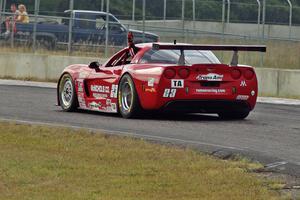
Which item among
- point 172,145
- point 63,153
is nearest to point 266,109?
point 172,145

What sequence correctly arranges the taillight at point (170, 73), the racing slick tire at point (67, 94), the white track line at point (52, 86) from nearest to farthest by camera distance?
the taillight at point (170, 73)
the racing slick tire at point (67, 94)
the white track line at point (52, 86)

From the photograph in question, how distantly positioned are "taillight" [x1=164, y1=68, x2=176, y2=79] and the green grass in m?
2.68

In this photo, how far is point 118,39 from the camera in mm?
28750

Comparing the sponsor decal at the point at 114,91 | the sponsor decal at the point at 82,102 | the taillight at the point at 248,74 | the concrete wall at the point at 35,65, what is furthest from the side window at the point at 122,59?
the concrete wall at the point at 35,65

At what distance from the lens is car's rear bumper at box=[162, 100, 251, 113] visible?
14.3m

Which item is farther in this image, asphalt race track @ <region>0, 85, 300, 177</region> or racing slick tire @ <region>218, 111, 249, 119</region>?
racing slick tire @ <region>218, 111, 249, 119</region>

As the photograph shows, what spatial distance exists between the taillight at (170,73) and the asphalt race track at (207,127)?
2.20 feet

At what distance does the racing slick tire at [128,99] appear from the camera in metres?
14.5

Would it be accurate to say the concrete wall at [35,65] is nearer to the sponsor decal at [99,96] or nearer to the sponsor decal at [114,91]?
the sponsor decal at [99,96]

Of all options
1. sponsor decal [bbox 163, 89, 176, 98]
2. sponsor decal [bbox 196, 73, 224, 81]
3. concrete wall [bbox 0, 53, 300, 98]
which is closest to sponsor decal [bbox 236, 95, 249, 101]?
sponsor decal [bbox 196, 73, 224, 81]

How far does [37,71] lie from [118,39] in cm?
300

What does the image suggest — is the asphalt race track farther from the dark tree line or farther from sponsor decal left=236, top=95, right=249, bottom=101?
the dark tree line

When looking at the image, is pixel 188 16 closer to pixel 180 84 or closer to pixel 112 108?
pixel 112 108

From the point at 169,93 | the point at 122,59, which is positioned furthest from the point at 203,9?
the point at 169,93
